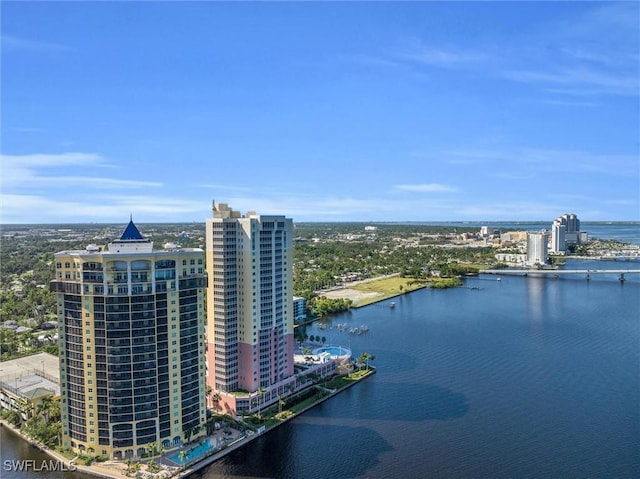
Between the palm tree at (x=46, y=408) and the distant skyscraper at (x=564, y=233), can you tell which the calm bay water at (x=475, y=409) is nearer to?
the palm tree at (x=46, y=408)

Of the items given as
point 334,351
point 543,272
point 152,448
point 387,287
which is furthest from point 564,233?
point 152,448

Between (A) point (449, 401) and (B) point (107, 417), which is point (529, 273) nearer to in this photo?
(A) point (449, 401)

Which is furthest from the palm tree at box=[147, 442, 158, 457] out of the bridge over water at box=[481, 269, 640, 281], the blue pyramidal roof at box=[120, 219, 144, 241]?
the bridge over water at box=[481, 269, 640, 281]

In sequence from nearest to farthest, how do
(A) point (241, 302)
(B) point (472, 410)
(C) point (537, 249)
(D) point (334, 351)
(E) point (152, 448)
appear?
(E) point (152, 448) < (B) point (472, 410) < (A) point (241, 302) < (D) point (334, 351) < (C) point (537, 249)

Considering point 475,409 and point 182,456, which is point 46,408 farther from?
point 475,409

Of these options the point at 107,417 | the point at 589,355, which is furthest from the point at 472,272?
the point at 107,417

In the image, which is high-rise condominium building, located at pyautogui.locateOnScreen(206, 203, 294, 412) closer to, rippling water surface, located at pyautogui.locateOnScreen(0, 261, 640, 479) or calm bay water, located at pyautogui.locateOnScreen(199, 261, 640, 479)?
calm bay water, located at pyautogui.locateOnScreen(199, 261, 640, 479)
